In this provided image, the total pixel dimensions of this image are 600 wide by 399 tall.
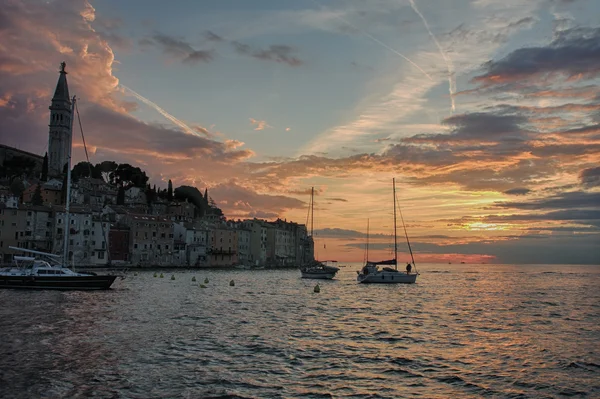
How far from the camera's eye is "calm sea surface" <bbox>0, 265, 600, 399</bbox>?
16.3 m

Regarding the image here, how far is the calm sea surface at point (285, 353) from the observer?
16328 millimetres

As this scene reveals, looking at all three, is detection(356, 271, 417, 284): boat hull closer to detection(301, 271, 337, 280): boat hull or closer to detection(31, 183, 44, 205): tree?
detection(301, 271, 337, 280): boat hull

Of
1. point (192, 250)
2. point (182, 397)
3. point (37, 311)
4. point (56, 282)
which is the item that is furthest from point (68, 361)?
point (192, 250)

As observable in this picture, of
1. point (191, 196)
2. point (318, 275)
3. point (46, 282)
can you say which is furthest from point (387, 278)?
point (191, 196)

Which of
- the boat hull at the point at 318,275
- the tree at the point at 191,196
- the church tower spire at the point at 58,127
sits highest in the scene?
the church tower spire at the point at 58,127

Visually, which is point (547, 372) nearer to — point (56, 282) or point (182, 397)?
point (182, 397)

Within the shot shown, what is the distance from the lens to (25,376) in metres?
16.6

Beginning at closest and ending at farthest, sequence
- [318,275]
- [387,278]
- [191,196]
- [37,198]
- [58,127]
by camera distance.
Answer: [387,278] < [318,275] < [37,198] < [58,127] < [191,196]

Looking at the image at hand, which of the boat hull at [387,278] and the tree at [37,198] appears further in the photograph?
the tree at [37,198]

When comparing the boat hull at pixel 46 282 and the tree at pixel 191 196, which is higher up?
the tree at pixel 191 196

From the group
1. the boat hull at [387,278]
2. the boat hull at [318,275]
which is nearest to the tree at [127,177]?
the boat hull at [318,275]

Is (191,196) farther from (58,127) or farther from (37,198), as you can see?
(37,198)

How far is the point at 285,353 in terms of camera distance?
72.3ft

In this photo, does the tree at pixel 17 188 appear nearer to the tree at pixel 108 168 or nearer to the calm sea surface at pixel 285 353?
the tree at pixel 108 168
